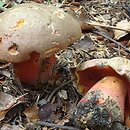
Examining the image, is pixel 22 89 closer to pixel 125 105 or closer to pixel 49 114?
pixel 49 114

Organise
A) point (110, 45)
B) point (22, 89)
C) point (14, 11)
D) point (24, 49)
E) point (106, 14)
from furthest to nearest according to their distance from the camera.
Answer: point (106, 14)
point (110, 45)
point (22, 89)
point (14, 11)
point (24, 49)

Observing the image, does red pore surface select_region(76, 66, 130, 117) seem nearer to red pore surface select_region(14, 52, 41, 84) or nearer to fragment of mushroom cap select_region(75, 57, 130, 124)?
fragment of mushroom cap select_region(75, 57, 130, 124)

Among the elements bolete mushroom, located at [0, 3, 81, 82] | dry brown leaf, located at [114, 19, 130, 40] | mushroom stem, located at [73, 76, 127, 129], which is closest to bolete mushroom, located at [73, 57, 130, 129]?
mushroom stem, located at [73, 76, 127, 129]

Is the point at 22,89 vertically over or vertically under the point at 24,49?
under

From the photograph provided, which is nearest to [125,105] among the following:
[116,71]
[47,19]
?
[116,71]

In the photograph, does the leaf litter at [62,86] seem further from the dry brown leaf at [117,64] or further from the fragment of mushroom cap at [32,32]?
the fragment of mushroom cap at [32,32]

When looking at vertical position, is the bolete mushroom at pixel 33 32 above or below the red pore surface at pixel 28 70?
above

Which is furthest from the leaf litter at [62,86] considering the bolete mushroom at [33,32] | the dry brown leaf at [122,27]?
the bolete mushroom at [33,32]
